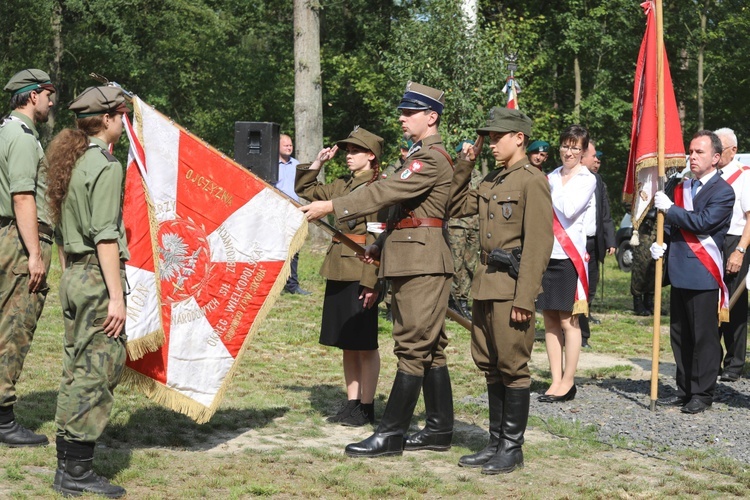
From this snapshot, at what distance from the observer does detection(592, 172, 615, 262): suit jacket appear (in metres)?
10.6

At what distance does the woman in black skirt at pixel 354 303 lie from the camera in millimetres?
7172

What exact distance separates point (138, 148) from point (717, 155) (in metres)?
4.38

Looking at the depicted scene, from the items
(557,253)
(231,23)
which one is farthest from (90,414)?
(231,23)

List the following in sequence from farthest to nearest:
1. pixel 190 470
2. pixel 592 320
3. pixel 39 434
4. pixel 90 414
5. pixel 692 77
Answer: pixel 692 77 < pixel 592 320 < pixel 39 434 < pixel 190 470 < pixel 90 414

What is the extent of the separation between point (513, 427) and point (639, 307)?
867 centimetres

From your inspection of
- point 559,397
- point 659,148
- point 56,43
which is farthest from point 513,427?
point 56,43

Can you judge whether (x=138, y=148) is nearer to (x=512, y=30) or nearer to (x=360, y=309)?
(x=360, y=309)

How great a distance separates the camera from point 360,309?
7.20 metres

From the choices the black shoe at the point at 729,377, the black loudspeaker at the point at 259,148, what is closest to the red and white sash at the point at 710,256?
the black shoe at the point at 729,377

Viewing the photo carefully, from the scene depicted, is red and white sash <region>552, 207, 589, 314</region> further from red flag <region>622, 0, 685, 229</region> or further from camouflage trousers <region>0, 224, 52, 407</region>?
camouflage trousers <region>0, 224, 52, 407</region>

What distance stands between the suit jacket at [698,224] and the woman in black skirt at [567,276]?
72 centimetres

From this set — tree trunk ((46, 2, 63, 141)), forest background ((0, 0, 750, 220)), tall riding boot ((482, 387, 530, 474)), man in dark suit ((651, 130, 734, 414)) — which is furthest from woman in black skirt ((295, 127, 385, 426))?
tree trunk ((46, 2, 63, 141))

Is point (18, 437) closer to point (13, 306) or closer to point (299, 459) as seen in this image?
point (13, 306)

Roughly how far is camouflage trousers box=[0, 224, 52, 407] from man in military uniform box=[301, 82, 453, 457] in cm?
179
